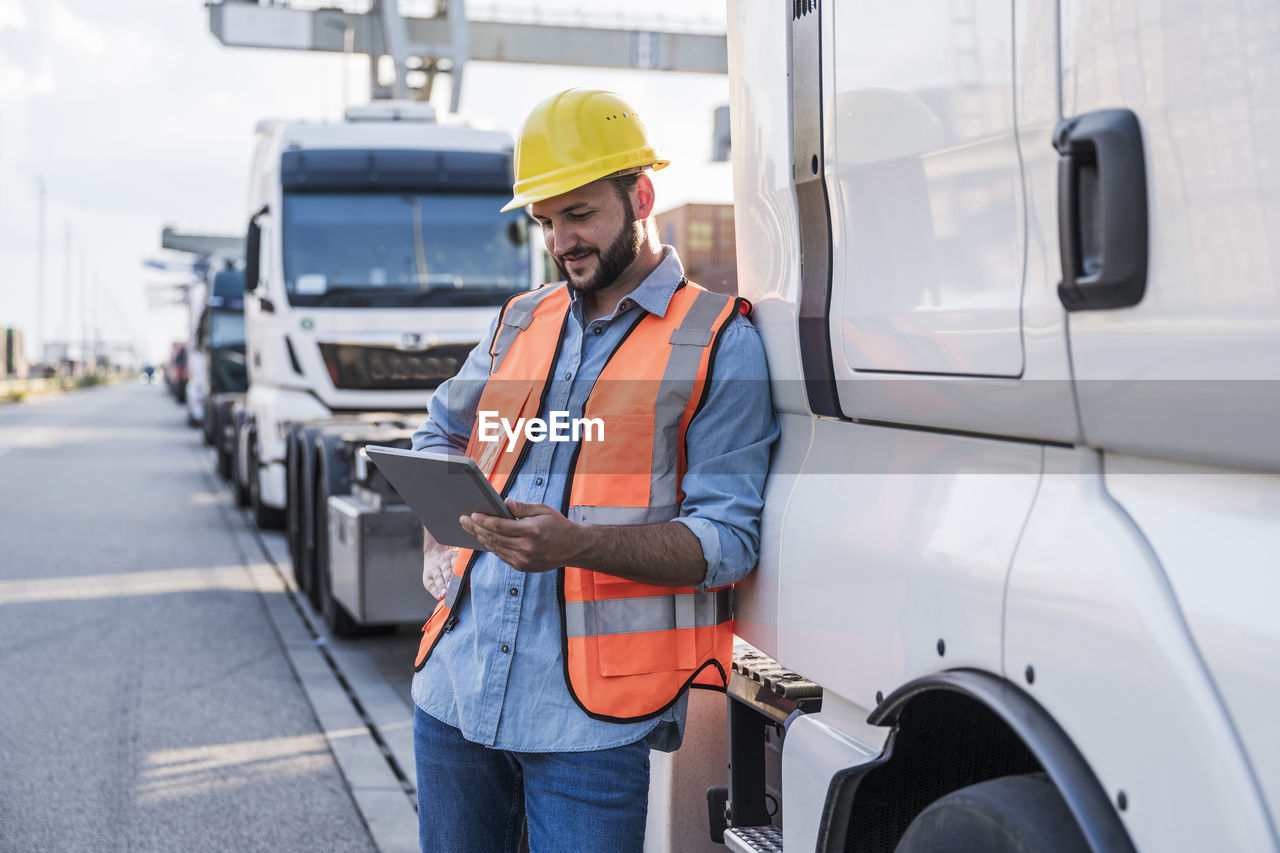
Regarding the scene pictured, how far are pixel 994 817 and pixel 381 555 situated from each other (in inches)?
223

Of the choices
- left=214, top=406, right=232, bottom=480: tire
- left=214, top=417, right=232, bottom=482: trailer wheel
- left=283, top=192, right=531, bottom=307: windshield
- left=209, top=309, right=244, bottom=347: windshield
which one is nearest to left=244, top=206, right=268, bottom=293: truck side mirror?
left=283, top=192, right=531, bottom=307: windshield

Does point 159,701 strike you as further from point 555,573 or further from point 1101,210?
point 1101,210

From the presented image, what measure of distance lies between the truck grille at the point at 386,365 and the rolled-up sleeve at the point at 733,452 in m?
8.26

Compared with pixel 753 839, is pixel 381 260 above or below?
above

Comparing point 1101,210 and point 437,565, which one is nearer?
point 1101,210

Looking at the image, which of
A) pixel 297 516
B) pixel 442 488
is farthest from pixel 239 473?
pixel 442 488

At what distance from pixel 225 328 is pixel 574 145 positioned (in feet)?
80.2

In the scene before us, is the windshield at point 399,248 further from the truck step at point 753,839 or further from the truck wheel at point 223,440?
the truck step at point 753,839

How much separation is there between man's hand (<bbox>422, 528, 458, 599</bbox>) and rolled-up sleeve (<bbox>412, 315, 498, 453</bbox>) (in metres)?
0.19

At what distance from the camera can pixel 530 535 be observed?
7.33ft

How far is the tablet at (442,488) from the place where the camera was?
2.18 m

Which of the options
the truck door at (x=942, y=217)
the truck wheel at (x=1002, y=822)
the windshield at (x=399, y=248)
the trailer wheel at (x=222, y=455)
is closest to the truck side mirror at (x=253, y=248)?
the windshield at (x=399, y=248)

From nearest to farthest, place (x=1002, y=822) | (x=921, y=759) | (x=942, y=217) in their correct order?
(x=1002, y=822) → (x=942, y=217) → (x=921, y=759)

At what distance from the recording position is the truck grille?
10.6 meters
